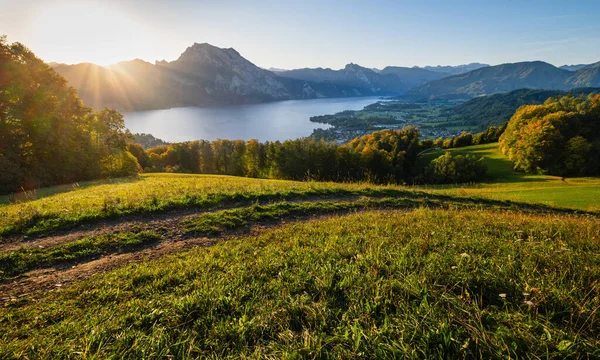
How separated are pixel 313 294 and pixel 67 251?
738cm

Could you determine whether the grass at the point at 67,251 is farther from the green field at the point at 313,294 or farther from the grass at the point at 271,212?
the grass at the point at 271,212

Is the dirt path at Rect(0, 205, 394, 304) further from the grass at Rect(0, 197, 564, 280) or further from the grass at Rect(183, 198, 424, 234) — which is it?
the grass at Rect(183, 198, 424, 234)

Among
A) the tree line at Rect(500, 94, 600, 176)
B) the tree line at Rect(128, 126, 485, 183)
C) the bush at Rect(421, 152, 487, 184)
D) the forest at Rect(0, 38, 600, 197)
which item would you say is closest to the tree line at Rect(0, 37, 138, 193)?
the forest at Rect(0, 38, 600, 197)

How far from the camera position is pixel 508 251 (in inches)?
179

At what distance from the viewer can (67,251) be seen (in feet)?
23.0

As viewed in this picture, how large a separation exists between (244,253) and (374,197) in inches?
399

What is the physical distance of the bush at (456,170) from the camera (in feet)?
149

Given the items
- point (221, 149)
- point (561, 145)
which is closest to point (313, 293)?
point (561, 145)

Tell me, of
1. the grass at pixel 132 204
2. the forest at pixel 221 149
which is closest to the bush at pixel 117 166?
the forest at pixel 221 149

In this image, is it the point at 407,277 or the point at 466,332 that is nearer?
the point at 466,332

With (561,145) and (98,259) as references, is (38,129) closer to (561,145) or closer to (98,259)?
(98,259)

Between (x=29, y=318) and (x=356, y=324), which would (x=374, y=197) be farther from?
(x=29, y=318)

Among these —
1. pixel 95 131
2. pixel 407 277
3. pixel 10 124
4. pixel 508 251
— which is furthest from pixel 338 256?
pixel 95 131

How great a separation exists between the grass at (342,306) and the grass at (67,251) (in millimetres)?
2129
